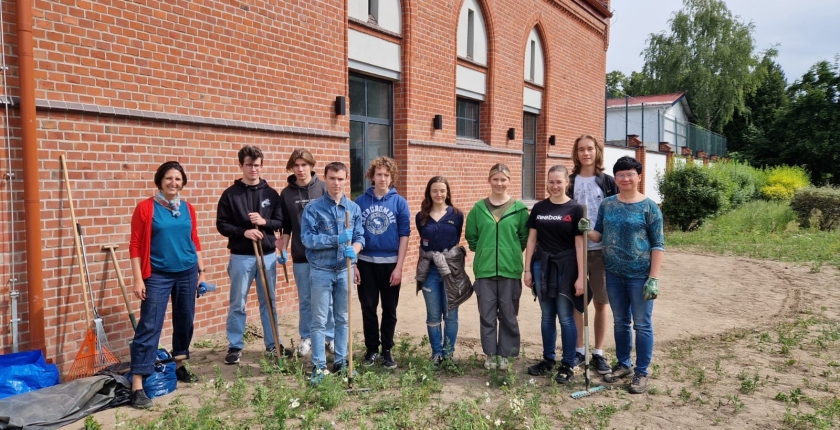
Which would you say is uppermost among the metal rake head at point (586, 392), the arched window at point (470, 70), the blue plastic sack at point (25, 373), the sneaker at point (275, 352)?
the arched window at point (470, 70)

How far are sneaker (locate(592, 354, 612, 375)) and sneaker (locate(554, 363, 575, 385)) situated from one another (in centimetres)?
30

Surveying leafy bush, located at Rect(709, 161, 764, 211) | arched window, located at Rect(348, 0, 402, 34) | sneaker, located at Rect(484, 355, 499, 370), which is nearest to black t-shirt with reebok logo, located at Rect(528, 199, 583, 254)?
sneaker, located at Rect(484, 355, 499, 370)

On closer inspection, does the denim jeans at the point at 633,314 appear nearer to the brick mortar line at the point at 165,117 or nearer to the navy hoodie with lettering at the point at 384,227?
the navy hoodie with lettering at the point at 384,227

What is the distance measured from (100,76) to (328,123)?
9.11ft

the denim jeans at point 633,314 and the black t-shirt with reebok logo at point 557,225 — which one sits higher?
the black t-shirt with reebok logo at point 557,225

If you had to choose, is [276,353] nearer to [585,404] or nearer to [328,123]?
[585,404]

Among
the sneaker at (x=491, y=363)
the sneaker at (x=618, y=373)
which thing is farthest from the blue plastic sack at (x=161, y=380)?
the sneaker at (x=618, y=373)

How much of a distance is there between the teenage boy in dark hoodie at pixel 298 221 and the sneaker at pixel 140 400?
1.36 metres

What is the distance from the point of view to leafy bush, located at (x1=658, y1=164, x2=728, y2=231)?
15.8m

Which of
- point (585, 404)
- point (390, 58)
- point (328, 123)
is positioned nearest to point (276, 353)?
point (585, 404)

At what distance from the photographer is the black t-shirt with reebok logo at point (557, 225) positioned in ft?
14.4

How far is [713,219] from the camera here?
17.2m

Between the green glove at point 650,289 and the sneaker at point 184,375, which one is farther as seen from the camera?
the sneaker at point 184,375

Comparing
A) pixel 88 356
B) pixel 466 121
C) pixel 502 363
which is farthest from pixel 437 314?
pixel 466 121
